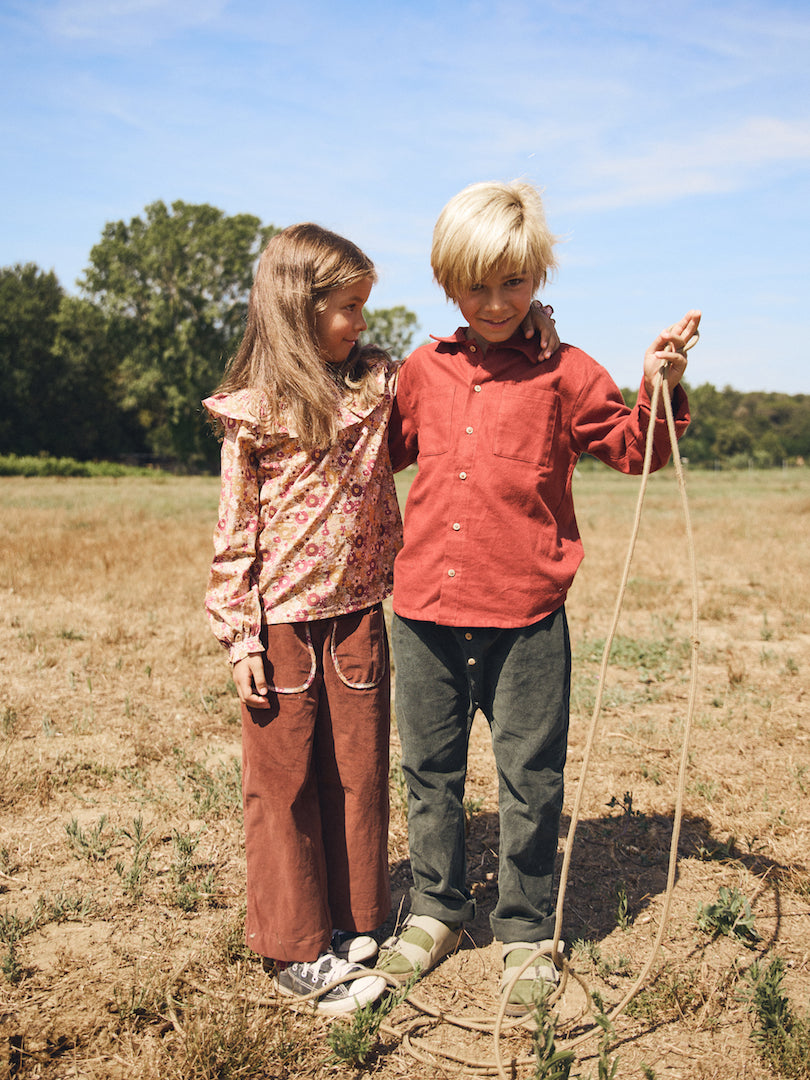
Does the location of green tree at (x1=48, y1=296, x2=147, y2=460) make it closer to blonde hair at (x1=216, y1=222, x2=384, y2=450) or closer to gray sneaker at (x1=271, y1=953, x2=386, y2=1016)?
blonde hair at (x1=216, y1=222, x2=384, y2=450)

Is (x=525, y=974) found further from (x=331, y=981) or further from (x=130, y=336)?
(x=130, y=336)

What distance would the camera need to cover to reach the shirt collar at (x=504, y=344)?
2.23 m

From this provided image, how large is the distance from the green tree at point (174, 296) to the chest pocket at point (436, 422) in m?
40.9

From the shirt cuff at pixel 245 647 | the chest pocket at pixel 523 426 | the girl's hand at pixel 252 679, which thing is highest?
the chest pocket at pixel 523 426

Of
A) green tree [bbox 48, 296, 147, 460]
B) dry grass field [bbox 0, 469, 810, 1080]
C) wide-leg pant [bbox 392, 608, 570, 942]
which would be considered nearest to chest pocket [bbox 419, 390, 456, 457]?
wide-leg pant [bbox 392, 608, 570, 942]

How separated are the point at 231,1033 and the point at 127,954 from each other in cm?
57

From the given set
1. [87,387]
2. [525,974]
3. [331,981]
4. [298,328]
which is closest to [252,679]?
[331,981]

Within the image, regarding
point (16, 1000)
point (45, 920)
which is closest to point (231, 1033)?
point (16, 1000)

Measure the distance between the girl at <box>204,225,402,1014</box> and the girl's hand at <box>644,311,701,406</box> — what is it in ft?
2.36

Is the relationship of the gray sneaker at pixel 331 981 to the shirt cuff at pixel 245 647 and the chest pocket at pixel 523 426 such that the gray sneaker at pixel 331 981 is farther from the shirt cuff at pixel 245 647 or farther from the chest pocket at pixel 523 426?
the chest pocket at pixel 523 426

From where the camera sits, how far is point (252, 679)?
86.5 inches

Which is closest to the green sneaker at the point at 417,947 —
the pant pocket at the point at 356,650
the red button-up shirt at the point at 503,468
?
the pant pocket at the point at 356,650

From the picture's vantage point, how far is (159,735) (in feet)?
13.2

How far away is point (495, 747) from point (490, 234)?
1348 millimetres
